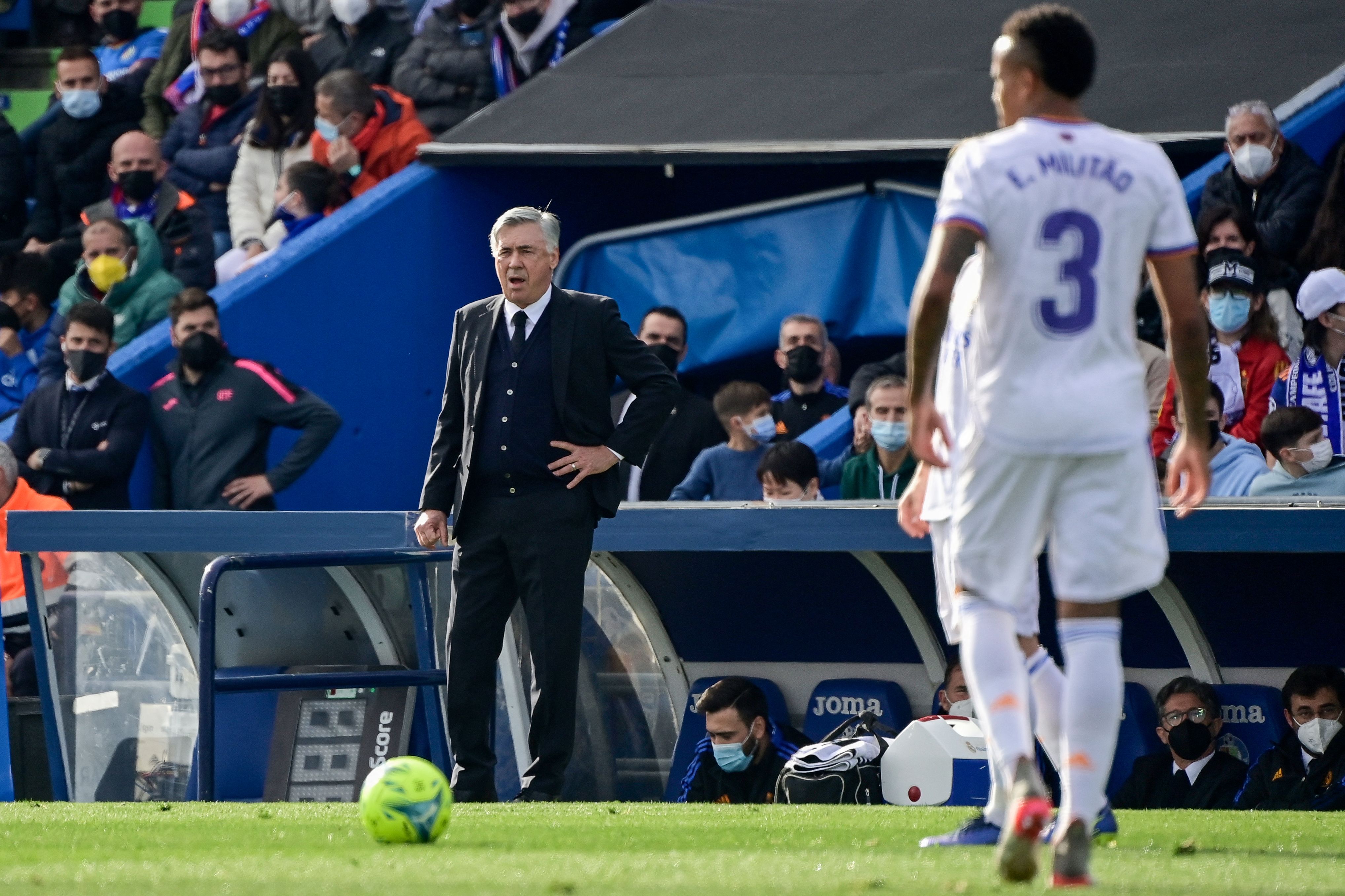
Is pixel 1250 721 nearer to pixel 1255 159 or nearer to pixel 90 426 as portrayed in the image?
pixel 1255 159

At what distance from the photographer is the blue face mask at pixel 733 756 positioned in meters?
8.34

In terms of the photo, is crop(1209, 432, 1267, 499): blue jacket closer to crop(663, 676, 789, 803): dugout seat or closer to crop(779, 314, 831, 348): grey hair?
crop(663, 676, 789, 803): dugout seat

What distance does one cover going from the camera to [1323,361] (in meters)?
8.75

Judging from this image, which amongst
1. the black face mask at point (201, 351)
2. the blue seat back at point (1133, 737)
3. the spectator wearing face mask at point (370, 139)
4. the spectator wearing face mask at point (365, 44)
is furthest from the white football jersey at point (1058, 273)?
the spectator wearing face mask at point (365, 44)

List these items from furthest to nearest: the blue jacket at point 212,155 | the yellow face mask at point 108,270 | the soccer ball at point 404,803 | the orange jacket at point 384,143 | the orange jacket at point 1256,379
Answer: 1. the blue jacket at point 212,155
2. the orange jacket at point 384,143
3. the yellow face mask at point 108,270
4. the orange jacket at point 1256,379
5. the soccer ball at point 404,803

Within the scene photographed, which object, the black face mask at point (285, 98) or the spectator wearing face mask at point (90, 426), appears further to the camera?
the black face mask at point (285, 98)

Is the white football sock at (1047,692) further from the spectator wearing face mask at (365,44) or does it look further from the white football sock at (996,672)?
the spectator wearing face mask at (365,44)

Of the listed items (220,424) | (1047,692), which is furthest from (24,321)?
(1047,692)

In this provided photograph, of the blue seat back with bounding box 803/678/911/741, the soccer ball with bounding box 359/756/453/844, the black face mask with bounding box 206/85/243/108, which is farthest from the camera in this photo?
the black face mask with bounding box 206/85/243/108

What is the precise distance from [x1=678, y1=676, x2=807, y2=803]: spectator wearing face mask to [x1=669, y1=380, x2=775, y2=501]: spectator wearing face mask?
1.23 meters

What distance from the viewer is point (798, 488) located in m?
9.00

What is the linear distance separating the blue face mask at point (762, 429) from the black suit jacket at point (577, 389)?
7.76 feet

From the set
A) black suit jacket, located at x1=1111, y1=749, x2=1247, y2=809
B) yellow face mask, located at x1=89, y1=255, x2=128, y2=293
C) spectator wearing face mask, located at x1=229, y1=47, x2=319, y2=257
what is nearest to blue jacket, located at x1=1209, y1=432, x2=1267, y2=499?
black suit jacket, located at x1=1111, y1=749, x2=1247, y2=809

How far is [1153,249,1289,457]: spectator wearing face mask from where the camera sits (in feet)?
29.2
